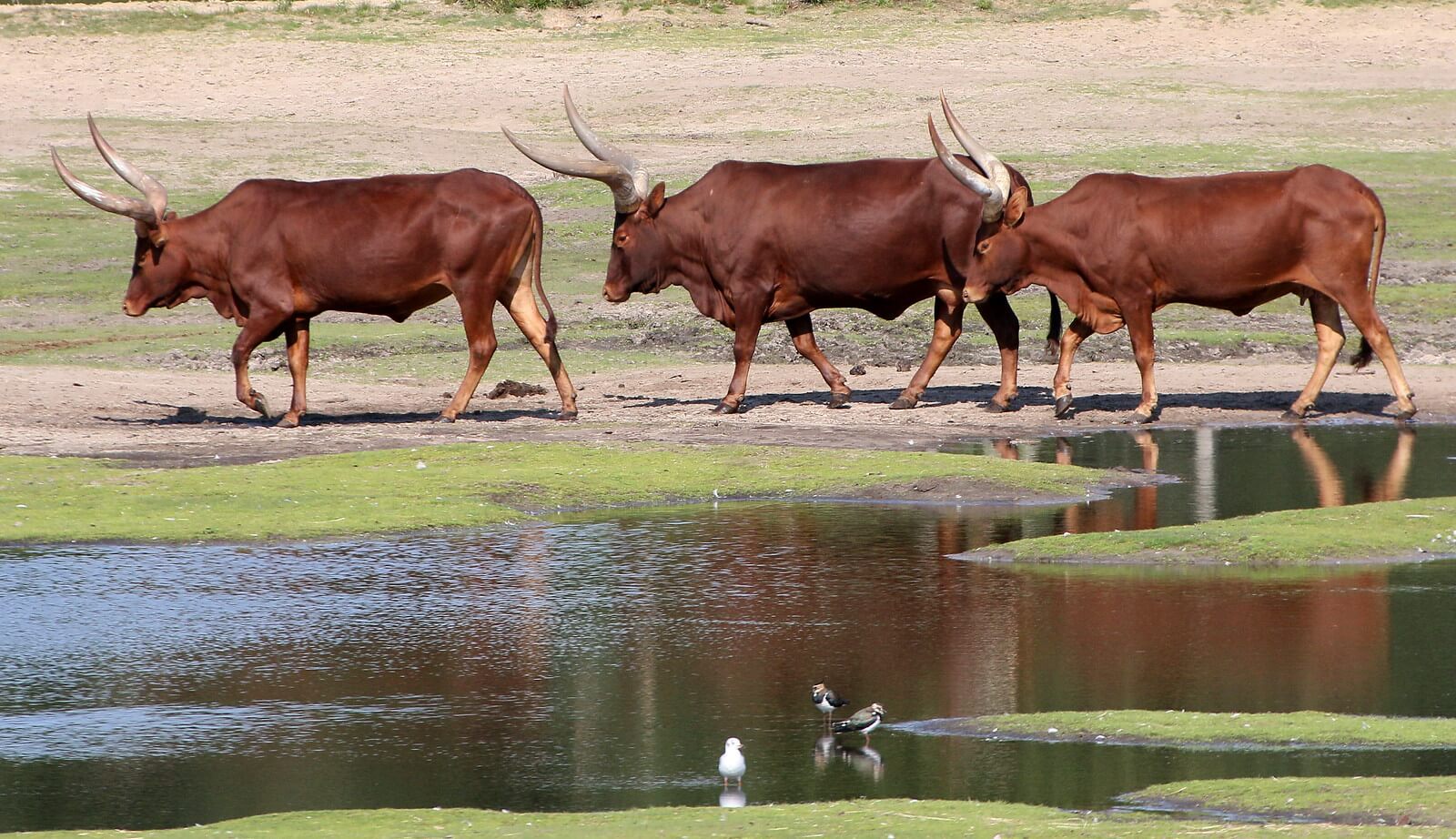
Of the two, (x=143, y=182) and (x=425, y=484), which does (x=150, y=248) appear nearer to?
(x=143, y=182)

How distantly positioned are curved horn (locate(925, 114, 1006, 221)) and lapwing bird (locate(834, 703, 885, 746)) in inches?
359

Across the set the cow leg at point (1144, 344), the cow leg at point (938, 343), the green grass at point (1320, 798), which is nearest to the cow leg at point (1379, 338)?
the cow leg at point (1144, 344)

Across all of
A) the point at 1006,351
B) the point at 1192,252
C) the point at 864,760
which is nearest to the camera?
the point at 864,760

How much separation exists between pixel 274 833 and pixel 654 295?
57.8 feet

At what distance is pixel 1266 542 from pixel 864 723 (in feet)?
13.8

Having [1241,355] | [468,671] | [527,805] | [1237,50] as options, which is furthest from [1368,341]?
[1237,50]

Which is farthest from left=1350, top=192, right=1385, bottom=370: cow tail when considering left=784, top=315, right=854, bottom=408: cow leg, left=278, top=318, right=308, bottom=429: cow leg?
left=278, top=318, right=308, bottom=429: cow leg

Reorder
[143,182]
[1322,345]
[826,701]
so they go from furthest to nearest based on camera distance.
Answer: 1. [143,182]
2. [1322,345]
3. [826,701]

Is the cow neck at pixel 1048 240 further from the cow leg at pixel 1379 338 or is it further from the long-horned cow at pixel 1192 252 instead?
the cow leg at pixel 1379 338

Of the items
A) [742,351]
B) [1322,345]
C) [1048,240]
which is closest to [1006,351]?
[1048,240]

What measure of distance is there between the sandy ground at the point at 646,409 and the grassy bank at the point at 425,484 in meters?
0.90

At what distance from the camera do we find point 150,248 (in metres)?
16.8

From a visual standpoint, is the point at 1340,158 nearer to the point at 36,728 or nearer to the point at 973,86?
the point at 973,86

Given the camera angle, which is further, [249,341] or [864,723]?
[249,341]
